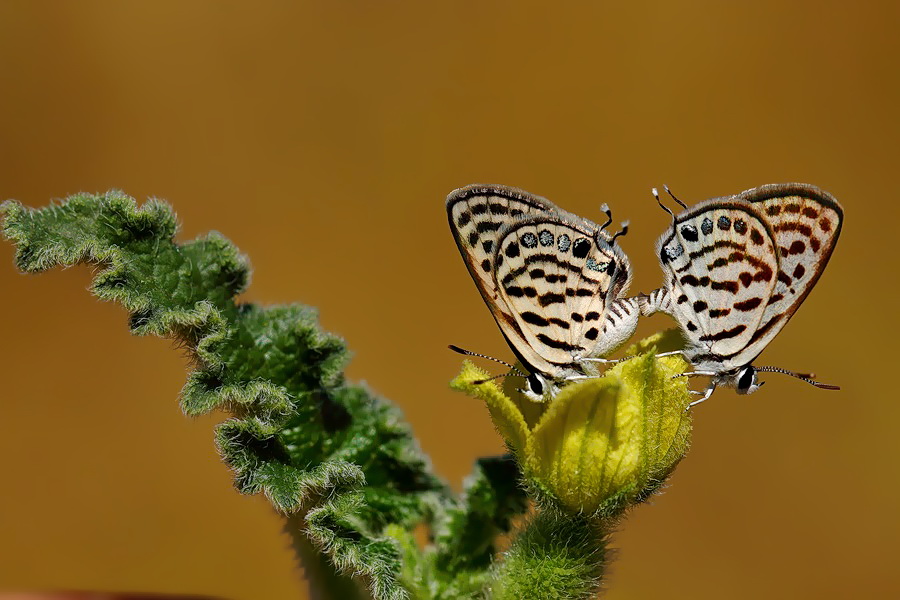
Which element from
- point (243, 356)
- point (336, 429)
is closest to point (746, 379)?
point (336, 429)

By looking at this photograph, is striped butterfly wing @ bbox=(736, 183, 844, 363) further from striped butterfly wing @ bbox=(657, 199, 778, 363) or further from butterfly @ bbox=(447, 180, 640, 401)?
butterfly @ bbox=(447, 180, 640, 401)

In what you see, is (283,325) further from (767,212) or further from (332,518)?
(767,212)

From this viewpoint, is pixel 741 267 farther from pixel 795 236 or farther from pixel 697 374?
pixel 697 374

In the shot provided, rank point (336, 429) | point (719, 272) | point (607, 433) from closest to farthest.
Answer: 1. point (607, 433)
2. point (719, 272)
3. point (336, 429)

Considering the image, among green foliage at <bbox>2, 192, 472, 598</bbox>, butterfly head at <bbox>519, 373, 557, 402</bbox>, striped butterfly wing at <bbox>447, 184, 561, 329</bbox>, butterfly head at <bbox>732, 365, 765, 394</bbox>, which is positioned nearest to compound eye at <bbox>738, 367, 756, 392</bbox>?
butterfly head at <bbox>732, 365, 765, 394</bbox>

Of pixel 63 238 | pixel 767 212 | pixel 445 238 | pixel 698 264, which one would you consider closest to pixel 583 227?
pixel 698 264

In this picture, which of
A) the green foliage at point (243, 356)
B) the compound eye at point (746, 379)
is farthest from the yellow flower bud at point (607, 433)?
the green foliage at point (243, 356)
